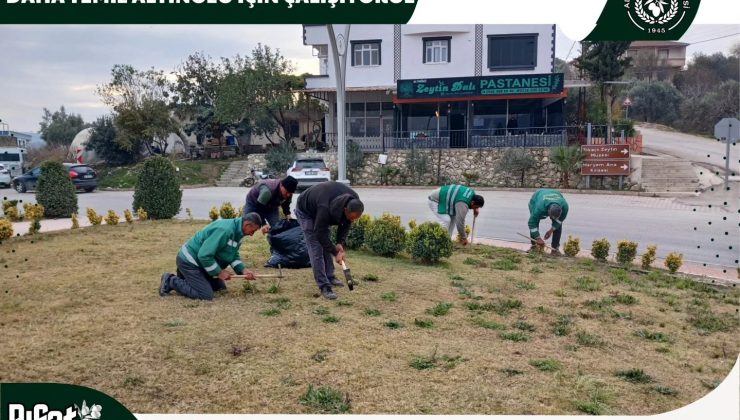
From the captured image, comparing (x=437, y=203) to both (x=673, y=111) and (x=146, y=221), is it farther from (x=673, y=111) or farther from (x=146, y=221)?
(x=673, y=111)

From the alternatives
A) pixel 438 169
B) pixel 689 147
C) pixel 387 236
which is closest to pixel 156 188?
pixel 387 236

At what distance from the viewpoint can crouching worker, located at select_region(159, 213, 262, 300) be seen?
18.3 feet

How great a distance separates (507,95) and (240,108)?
13053mm

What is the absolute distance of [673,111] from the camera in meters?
14.5

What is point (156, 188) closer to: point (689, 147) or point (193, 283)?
point (193, 283)

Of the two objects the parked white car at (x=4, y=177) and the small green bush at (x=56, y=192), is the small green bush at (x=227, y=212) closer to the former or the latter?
the small green bush at (x=56, y=192)

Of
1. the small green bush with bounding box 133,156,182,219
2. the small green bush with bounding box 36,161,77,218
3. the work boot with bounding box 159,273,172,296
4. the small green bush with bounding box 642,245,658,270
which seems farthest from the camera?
the small green bush with bounding box 133,156,182,219

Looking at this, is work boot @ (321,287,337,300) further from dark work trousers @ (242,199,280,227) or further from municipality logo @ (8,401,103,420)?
municipality logo @ (8,401,103,420)

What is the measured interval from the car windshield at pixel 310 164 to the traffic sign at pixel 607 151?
24.0ft

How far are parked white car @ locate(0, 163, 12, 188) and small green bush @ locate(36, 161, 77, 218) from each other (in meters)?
2.64

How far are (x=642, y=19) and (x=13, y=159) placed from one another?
6.81 meters

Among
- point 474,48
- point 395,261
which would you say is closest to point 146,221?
point 395,261

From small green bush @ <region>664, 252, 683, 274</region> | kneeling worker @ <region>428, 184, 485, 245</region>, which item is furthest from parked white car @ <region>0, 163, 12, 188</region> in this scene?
small green bush @ <region>664, 252, 683, 274</region>

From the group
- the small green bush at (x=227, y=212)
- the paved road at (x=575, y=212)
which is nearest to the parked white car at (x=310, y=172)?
the paved road at (x=575, y=212)
